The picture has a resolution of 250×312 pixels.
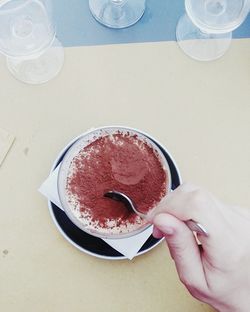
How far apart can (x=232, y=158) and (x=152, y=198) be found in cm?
18

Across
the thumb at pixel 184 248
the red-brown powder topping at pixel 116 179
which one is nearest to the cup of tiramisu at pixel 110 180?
the red-brown powder topping at pixel 116 179

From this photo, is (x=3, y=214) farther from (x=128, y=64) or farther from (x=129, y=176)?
(x=128, y=64)

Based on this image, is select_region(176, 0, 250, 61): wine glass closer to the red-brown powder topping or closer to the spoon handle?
the red-brown powder topping

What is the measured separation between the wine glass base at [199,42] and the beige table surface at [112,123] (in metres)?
0.01

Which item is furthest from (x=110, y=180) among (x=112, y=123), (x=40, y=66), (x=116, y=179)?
(x=40, y=66)

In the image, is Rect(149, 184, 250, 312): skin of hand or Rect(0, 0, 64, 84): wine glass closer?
Rect(149, 184, 250, 312): skin of hand

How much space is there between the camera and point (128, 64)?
916mm

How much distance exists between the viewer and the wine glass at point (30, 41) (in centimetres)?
87

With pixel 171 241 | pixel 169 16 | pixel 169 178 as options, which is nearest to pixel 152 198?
pixel 169 178

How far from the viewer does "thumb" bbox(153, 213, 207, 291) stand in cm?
64

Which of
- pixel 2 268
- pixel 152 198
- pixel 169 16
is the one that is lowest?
pixel 2 268

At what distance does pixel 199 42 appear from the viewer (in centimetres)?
93

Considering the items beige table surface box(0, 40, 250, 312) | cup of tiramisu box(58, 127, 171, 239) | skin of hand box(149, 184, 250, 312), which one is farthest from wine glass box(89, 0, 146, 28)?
skin of hand box(149, 184, 250, 312)

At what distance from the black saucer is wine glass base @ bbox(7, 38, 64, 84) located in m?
0.23
